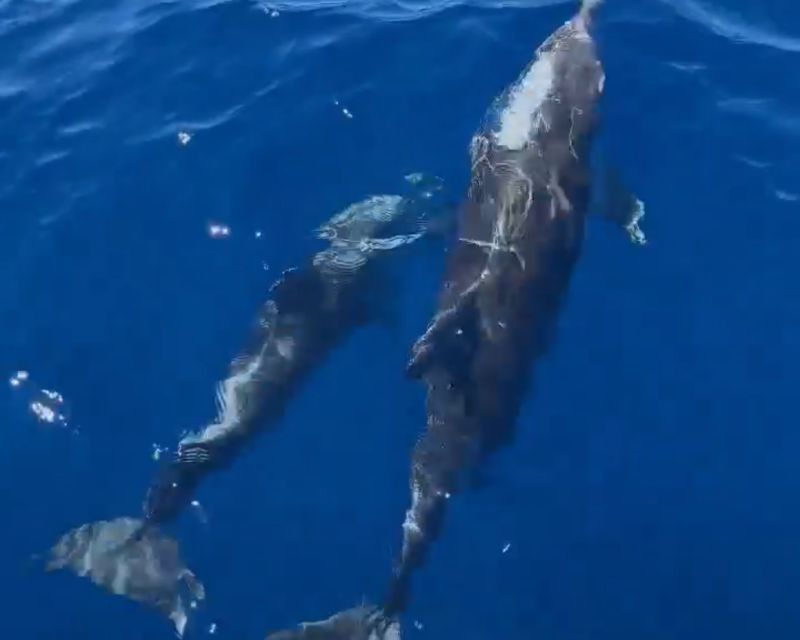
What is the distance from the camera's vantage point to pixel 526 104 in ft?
48.0

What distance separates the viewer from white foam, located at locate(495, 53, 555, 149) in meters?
14.1

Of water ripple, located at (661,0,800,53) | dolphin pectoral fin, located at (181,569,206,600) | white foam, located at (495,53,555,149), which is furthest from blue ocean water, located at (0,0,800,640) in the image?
white foam, located at (495,53,555,149)

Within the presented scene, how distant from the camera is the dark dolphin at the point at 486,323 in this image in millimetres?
11977

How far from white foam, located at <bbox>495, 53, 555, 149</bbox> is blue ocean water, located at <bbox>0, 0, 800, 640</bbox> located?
1.07 meters

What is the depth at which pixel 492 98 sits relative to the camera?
1614cm

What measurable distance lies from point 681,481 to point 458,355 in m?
3.00

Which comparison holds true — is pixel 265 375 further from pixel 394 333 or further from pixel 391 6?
pixel 391 6

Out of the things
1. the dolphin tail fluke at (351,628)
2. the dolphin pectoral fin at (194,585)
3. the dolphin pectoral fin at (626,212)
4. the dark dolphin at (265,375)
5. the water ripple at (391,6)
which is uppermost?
the water ripple at (391,6)

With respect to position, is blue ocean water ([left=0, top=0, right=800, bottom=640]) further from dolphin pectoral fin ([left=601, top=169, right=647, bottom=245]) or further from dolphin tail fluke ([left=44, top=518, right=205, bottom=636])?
dolphin pectoral fin ([left=601, top=169, right=647, bottom=245])

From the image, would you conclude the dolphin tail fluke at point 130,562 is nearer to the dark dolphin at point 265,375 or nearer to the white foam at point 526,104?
the dark dolphin at point 265,375

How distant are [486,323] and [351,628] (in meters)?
3.66

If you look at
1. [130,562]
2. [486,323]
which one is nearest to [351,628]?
[130,562]

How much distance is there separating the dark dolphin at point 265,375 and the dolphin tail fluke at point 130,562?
1cm

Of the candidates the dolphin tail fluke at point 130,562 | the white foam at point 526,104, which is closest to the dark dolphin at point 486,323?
the white foam at point 526,104
